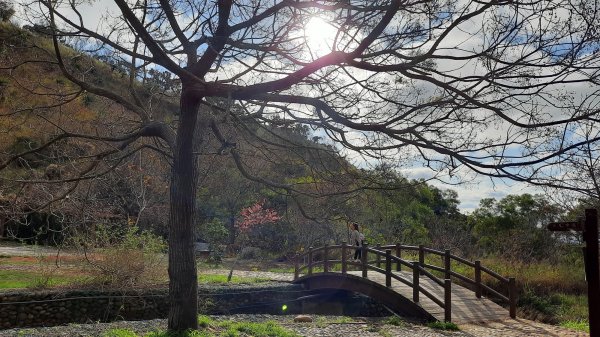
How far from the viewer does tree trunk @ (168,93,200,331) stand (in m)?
7.82

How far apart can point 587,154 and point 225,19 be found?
5200 mm

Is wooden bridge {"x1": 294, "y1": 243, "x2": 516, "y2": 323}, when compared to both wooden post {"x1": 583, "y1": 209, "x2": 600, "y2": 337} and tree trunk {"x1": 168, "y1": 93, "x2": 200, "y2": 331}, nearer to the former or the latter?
tree trunk {"x1": 168, "y1": 93, "x2": 200, "y2": 331}

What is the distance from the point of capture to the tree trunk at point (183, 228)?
782cm

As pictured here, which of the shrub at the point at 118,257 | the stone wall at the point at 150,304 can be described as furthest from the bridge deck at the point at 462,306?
the shrub at the point at 118,257

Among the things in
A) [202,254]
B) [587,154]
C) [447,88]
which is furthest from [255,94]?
[202,254]

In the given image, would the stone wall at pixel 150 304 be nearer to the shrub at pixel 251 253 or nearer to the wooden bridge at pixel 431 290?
the wooden bridge at pixel 431 290

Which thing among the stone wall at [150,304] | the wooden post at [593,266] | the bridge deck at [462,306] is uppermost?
the wooden post at [593,266]

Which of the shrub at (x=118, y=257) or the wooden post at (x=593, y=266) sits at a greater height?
the wooden post at (x=593, y=266)

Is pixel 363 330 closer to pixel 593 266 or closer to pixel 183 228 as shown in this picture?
pixel 183 228

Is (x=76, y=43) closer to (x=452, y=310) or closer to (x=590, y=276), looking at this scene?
(x=590, y=276)

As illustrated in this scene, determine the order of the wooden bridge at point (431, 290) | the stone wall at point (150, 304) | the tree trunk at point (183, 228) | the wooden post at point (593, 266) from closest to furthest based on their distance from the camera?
the wooden post at point (593, 266) < the tree trunk at point (183, 228) < the wooden bridge at point (431, 290) < the stone wall at point (150, 304)

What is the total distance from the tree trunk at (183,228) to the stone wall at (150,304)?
5566mm

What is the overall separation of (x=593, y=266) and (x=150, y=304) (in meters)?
12.8

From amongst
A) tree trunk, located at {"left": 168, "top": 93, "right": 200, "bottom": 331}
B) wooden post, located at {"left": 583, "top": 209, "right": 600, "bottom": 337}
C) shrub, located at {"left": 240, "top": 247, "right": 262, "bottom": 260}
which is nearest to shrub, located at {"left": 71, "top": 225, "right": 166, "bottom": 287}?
tree trunk, located at {"left": 168, "top": 93, "right": 200, "bottom": 331}
